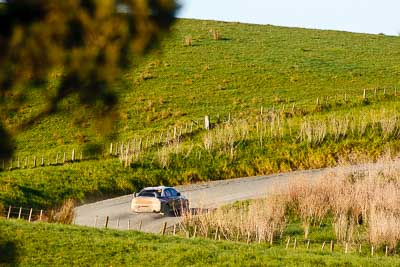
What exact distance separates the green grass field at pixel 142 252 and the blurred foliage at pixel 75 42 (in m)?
14.9

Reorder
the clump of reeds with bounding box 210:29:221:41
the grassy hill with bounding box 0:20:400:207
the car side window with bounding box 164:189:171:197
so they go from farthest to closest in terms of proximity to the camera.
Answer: the clump of reeds with bounding box 210:29:221:41
the grassy hill with bounding box 0:20:400:207
the car side window with bounding box 164:189:171:197

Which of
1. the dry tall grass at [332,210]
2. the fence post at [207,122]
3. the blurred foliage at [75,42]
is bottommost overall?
the blurred foliage at [75,42]

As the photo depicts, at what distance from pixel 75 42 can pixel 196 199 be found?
29.9 m

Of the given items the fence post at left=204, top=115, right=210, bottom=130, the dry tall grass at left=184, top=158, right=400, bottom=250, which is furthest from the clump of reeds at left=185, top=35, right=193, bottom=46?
the dry tall grass at left=184, top=158, right=400, bottom=250

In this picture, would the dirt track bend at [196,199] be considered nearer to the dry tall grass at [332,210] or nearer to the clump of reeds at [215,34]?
the dry tall grass at [332,210]

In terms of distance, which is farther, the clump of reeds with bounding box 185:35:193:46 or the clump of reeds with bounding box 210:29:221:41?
the clump of reeds with bounding box 210:29:221:41

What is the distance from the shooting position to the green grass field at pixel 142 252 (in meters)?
25.3

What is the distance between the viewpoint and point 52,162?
4519 centimetres

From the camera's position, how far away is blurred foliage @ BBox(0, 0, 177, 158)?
9945mm

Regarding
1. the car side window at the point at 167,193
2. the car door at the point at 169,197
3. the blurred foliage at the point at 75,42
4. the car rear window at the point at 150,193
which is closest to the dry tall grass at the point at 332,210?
the car door at the point at 169,197

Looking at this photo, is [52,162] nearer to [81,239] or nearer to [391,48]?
[81,239]

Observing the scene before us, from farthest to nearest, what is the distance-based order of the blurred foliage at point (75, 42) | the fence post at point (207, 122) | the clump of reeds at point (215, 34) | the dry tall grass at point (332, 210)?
the clump of reeds at point (215, 34) < the fence post at point (207, 122) < the dry tall grass at point (332, 210) < the blurred foliage at point (75, 42)

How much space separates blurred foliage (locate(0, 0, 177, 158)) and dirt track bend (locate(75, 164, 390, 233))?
75.0 feet

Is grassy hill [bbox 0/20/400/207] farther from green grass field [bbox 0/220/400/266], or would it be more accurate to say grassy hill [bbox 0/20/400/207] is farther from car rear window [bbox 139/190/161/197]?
green grass field [bbox 0/220/400/266]
